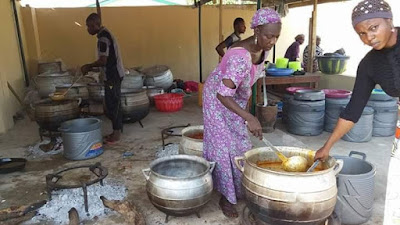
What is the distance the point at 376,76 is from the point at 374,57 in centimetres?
11

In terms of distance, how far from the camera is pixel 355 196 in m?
2.34

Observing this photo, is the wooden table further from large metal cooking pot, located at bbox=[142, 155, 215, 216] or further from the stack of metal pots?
large metal cooking pot, located at bbox=[142, 155, 215, 216]

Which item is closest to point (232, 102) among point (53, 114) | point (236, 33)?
point (53, 114)

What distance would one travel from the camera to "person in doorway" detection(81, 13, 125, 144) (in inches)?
168

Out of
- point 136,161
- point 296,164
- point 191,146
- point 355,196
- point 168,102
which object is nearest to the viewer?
point 296,164

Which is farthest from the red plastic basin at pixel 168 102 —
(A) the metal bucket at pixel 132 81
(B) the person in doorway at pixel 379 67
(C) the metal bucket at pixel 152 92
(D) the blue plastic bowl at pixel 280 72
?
(B) the person in doorway at pixel 379 67

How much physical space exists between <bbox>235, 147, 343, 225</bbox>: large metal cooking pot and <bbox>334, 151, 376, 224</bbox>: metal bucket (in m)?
0.47

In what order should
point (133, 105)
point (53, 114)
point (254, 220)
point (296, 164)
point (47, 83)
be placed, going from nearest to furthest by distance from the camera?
point (296, 164) → point (254, 220) → point (53, 114) → point (133, 105) → point (47, 83)

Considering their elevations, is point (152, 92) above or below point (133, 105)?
below

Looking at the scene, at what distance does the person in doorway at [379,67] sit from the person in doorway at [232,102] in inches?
23.1

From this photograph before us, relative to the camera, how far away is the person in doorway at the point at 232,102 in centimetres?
219

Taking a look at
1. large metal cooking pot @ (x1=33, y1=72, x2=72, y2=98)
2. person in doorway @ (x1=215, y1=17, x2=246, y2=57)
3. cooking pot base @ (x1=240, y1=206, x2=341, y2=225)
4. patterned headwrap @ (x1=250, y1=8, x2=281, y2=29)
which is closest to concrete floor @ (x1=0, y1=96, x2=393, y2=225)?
cooking pot base @ (x1=240, y1=206, x2=341, y2=225)

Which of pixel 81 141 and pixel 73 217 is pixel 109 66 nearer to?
pixel 81 141

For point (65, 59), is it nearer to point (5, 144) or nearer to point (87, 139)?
point (5, 144)
